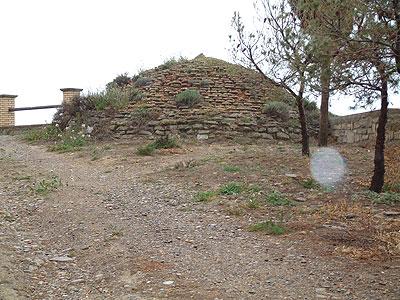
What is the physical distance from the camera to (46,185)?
27.7 feet

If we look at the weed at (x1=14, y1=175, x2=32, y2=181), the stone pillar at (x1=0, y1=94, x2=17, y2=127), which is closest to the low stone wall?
the weed at (x1=14, y1=175, x2=32, y2=181)

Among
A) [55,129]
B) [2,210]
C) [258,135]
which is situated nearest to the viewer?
[2,210]

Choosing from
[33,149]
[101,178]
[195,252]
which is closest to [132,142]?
[33,149]

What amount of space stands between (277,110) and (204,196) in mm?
8804

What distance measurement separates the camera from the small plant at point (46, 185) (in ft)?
26.8

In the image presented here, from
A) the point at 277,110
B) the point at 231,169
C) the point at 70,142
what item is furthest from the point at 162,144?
the point at 277,110

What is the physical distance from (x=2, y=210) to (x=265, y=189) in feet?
13.3

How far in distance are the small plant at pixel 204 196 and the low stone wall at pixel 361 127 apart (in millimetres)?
6635

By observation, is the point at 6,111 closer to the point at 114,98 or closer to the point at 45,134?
the point at 45,134

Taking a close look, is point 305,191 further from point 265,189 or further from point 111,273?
point 111,273

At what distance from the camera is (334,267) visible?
469 cm

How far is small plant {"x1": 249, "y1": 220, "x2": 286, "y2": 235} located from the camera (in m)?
5.80

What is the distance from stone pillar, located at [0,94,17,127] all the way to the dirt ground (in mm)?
10753

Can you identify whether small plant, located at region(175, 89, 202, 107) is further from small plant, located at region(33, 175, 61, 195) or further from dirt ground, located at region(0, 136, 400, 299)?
small plant, located at region(33, 175, 61, 195)
